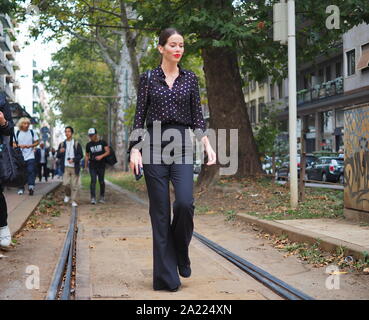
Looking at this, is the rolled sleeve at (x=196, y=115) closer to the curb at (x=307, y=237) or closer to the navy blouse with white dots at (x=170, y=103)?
the navy blouse with white dots at (x=170, y=103)

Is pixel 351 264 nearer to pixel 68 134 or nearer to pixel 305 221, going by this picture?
pixel 305 221

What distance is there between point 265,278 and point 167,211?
1160 mm

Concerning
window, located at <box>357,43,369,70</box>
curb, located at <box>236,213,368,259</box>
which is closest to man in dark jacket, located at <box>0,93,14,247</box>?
curb, located at <box>236,213,368,259</box>

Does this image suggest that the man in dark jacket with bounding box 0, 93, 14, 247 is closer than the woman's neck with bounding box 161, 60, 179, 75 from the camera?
No

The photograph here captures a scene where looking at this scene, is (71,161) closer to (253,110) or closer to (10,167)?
(10,167)

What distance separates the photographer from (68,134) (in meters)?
14.0

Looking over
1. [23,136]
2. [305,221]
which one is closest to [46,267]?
[305,221]

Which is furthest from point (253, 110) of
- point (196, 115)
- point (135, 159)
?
point (135, 159)

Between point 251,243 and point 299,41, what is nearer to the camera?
point 251,243

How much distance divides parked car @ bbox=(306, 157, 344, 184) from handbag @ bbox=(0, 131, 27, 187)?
791 inches

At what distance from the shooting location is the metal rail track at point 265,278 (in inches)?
177

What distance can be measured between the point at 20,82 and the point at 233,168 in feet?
277

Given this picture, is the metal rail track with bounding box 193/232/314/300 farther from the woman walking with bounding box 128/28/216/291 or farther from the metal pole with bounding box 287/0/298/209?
the metal pole with bounding box 287/0/298/209

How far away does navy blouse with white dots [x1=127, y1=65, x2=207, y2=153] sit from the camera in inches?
183
